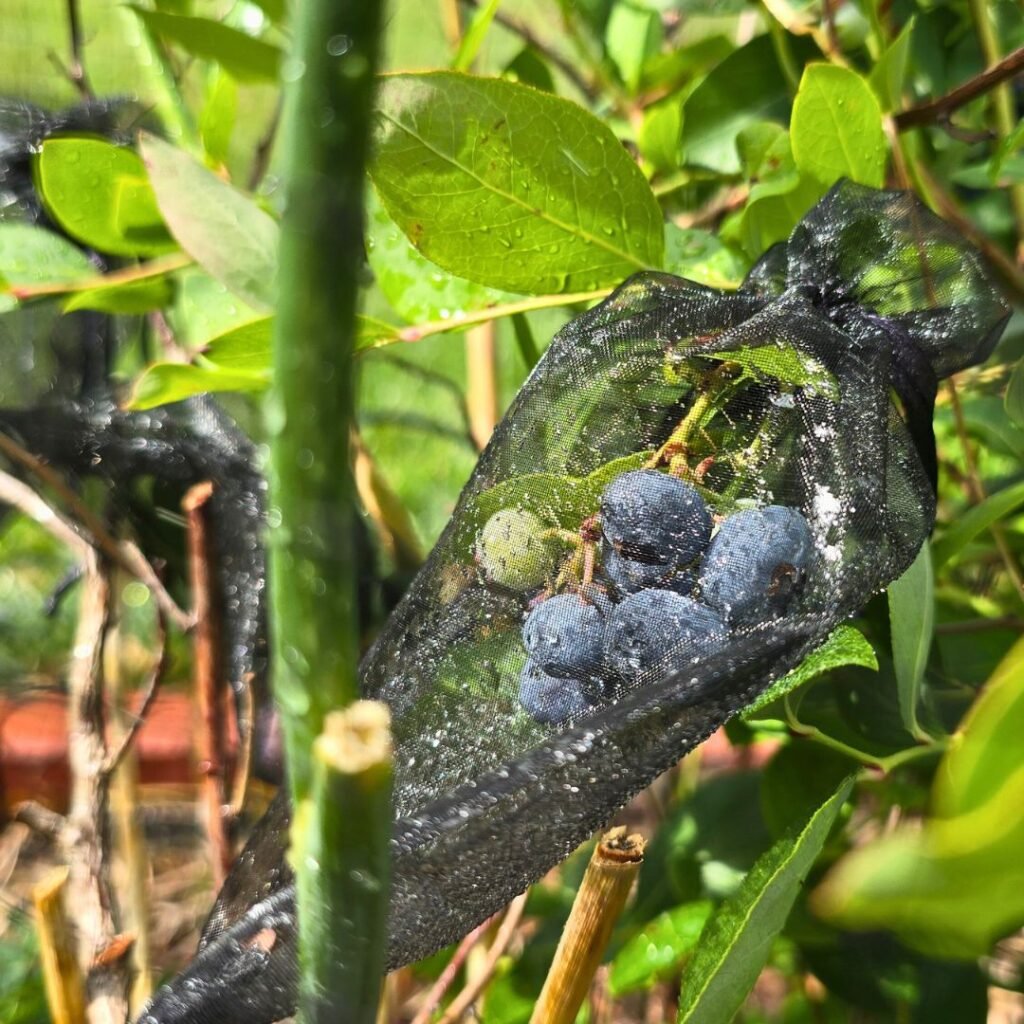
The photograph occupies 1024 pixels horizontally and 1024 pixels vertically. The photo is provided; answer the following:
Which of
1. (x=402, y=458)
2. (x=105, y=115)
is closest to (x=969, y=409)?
(x=105, y=115)

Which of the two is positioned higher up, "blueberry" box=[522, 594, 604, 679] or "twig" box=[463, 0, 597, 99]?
"twig" box=[463, 0, 597, 99]

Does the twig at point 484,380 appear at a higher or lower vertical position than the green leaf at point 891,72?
lower

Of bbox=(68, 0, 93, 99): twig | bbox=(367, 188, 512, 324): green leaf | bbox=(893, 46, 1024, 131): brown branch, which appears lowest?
bbox=(367, 188, 512, 324): green leaf

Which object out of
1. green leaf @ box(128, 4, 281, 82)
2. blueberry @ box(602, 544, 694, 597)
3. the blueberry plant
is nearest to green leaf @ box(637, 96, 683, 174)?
the blueberry plant

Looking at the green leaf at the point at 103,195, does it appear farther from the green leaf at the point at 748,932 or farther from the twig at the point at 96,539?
the green leaf at the point at 748,932

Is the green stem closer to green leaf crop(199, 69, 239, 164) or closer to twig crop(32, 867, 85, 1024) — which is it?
green leaf crop(199, 69, 239, 164)

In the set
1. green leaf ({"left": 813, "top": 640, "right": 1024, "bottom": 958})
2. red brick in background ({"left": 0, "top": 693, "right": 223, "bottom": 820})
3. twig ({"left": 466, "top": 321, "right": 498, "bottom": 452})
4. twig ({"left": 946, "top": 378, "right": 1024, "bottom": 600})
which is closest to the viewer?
green leaf ({"left": 813, "top": 640, "right": 1024, "bottom": 958})

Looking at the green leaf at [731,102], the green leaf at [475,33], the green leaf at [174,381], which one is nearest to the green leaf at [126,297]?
the green leaf at [174,381]
